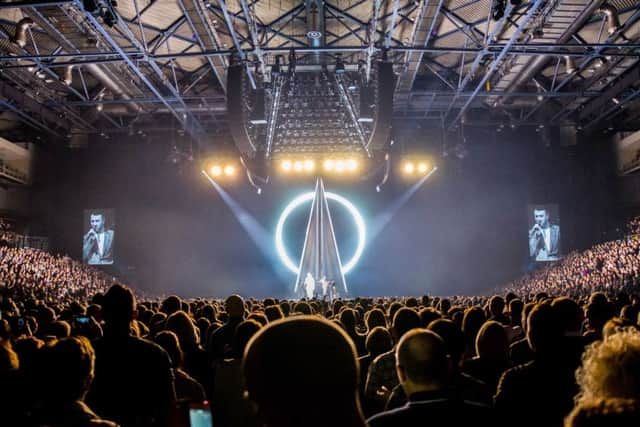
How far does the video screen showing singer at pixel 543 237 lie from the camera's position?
24.4 metres

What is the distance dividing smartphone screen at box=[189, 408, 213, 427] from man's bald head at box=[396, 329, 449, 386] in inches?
34.7

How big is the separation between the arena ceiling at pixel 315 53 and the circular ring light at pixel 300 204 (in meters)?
4.77

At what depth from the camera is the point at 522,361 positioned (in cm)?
443

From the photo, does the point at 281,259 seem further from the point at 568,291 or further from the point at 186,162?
the point at 568,291

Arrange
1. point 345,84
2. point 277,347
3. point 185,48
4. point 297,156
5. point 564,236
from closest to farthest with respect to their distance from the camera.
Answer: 1. point 277,347
2. point 345,84
3. point 185,48
4. point 297,156
5. point 564,236

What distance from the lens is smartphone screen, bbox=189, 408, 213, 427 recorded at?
2.46 m

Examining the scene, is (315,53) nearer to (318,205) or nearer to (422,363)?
(318,205)

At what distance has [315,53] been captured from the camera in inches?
691

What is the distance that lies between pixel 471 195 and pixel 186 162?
12998 millimetres

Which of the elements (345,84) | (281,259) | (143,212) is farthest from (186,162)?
(345,84)

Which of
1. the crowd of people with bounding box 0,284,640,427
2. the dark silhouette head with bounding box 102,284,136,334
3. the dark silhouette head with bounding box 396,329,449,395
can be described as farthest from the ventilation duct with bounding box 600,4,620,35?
the dark silhouette head with bounding box 102,284,136,334

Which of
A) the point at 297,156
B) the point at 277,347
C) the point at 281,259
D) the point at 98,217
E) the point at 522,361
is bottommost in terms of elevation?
the point at 522,361

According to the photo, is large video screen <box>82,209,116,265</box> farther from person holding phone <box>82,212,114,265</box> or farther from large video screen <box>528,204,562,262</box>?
large video screen <box>528,204,562,262</box>

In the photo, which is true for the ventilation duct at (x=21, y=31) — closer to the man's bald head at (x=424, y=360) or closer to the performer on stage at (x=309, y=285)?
the man's bald head at (x=424, y=360)
